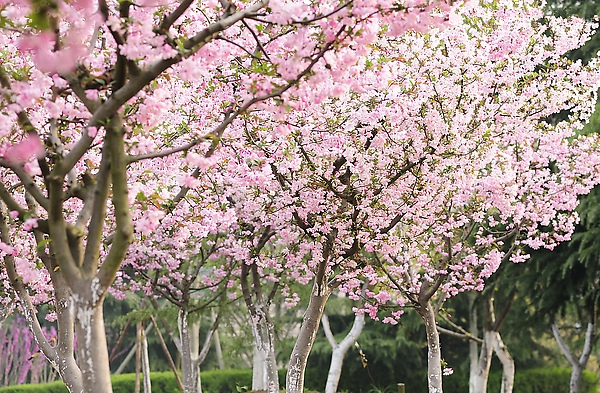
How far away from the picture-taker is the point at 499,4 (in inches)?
366

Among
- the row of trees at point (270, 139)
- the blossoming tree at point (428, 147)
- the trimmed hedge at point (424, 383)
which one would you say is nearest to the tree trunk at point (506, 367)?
the row of trees at point (270, 139)

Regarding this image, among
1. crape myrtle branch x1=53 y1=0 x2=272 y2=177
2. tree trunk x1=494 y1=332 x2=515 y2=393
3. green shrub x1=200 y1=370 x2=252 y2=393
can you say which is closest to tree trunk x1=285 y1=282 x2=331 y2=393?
crape myrtle branch x1=53 y1=0 x2=272 y2=177

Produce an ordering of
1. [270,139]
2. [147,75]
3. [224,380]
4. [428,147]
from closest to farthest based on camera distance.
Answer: [147,75] < [428,147] < [270,139] < [224,380]

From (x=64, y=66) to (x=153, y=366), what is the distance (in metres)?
23.7

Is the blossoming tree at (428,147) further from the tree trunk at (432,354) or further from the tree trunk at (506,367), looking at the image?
the tree trunk at (506,367)

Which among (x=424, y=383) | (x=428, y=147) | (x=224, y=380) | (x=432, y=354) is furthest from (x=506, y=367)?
(x=224, y=380)

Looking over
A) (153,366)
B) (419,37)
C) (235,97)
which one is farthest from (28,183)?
(153,366)

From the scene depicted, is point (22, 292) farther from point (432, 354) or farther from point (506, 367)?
point (506, 367)

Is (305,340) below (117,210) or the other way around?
below

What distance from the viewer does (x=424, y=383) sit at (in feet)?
A: 70.9

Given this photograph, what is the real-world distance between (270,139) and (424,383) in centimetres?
1531

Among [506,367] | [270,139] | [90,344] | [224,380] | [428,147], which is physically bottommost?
[90,344]

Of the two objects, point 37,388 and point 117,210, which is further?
point 37,388

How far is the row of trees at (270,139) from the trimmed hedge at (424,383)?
928cm
